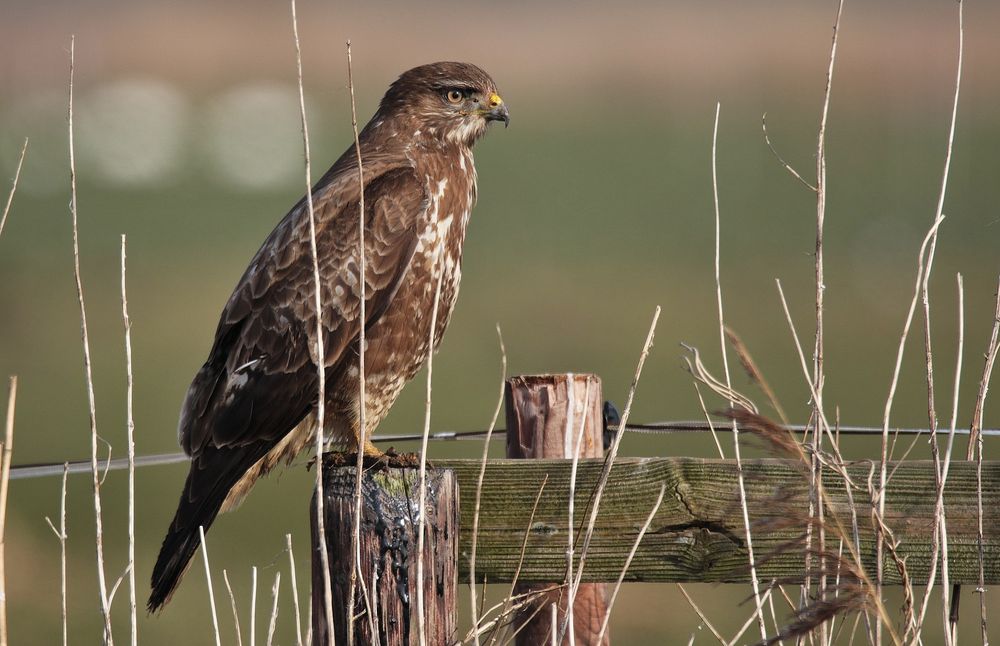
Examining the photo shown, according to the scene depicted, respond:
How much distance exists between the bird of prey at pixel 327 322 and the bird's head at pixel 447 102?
40 centimetres

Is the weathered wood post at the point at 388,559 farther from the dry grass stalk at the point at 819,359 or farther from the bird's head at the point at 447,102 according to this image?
the bird's head at the point at 447,102

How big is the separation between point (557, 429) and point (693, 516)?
52cm

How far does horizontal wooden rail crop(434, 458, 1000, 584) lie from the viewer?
9.80ft

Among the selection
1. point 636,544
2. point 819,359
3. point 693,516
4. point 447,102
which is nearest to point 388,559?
point 636,544

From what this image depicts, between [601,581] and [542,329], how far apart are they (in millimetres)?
18504

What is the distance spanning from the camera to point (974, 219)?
32656 mm

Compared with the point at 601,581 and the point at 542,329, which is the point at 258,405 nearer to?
the point at 601,581

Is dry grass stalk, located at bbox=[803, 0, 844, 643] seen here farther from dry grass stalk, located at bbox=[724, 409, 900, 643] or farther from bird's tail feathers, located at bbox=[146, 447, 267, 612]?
bird's tail feathers, located at bbox=[146, 447, 267, 612]

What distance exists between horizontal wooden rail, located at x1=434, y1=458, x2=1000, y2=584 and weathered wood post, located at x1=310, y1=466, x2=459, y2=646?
0.62 feet

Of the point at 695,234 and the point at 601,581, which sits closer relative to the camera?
the point at 601,581

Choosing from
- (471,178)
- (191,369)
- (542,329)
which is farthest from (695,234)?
(471,178)

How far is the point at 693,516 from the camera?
9.93 feet

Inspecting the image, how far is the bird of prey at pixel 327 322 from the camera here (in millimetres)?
4086

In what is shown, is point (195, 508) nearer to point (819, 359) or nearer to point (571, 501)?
point (571, 501)
